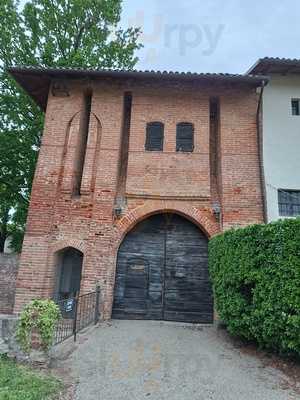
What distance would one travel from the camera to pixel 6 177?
546 inches

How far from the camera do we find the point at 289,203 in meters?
9.50

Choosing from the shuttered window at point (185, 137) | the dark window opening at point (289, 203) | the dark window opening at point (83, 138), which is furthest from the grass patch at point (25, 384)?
the dark window opening at point (289, 203)

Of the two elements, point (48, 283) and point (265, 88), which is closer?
point (48, 283)

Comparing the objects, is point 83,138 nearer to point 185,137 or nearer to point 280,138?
point 185,137

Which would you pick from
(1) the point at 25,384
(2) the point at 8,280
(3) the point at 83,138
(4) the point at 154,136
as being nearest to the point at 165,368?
(1) the point at 25,384

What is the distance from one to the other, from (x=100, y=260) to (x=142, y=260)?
1377mm

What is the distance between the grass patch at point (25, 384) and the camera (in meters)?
4.15

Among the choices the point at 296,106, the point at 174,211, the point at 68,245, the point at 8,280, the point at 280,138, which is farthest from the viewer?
the point at 296,106

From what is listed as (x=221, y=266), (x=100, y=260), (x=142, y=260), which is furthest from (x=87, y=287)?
(x=221, y=266)

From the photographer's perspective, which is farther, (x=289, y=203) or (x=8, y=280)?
(x=289, y=203)

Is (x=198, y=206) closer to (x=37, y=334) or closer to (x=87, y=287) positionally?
(x=87, y=287)

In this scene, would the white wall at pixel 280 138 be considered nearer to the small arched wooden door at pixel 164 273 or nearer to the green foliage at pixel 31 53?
the small arched wooden door at pixel 164 273

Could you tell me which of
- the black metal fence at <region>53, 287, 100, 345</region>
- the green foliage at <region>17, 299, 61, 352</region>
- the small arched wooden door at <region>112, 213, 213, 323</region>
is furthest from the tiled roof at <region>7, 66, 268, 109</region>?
the green foliage at <region>17, 299, 61, 352</region>

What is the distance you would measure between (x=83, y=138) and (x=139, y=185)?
2714 millimetres
